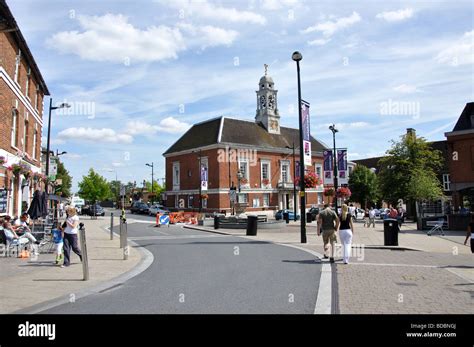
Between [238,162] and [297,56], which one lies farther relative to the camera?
[238,162]

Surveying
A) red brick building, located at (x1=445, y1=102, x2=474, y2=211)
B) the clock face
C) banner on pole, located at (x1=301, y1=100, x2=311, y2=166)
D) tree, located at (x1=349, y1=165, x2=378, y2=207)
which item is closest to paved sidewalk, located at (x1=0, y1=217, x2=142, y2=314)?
banner on pole, located at (x1=301, y1=100, x2=311, y2=166)

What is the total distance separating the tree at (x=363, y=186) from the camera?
2547 inches

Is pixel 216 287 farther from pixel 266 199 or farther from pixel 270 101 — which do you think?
pixel 270 101


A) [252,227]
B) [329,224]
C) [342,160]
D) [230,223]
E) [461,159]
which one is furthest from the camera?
[461,159]

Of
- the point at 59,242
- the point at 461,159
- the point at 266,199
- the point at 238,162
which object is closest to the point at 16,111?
the point at 59,242

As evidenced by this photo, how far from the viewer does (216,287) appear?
26.0ft

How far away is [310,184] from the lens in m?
32.9

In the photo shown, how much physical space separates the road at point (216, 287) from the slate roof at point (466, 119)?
27.9 meters

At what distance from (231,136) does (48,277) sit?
43.6 metres

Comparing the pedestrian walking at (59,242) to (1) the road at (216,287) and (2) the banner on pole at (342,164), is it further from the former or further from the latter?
(2) the banner on pole at (342,164)

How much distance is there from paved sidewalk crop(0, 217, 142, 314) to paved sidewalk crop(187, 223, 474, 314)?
5.33 m

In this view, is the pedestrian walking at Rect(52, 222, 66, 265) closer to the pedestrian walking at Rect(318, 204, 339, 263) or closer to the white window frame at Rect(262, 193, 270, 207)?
the pedestrian walking at Rect(318, 204, 339, 263)

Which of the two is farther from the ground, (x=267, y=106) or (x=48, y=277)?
(x=267, y=106)
